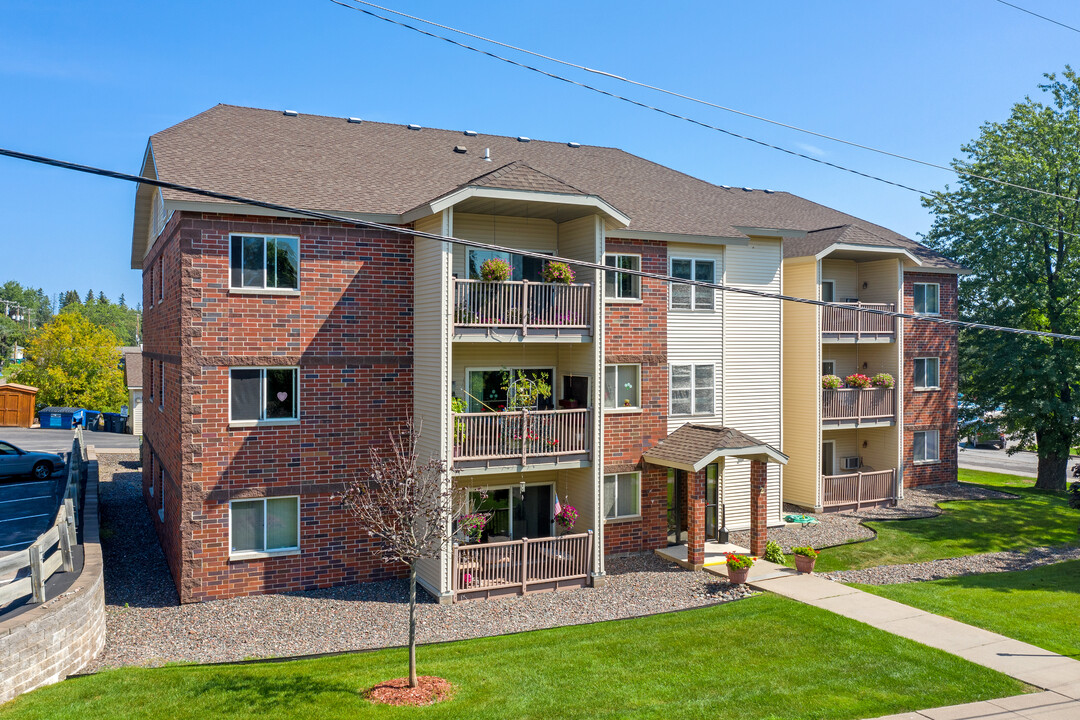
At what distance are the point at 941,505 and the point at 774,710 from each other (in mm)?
18643

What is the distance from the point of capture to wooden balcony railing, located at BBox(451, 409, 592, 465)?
15.9m

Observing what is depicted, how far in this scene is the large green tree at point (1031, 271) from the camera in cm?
2869

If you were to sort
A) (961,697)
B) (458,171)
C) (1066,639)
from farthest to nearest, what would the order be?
(458,171) → (1066,639) → (961,697)

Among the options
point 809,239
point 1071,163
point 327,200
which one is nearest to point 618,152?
point 809,239

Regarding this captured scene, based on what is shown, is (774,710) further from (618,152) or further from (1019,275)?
(1019,275)

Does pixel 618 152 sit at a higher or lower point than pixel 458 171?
higher

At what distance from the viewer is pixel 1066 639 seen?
13.4m

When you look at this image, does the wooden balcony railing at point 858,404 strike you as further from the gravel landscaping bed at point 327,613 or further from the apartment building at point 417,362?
the gravel landscaping bed at point 327,613

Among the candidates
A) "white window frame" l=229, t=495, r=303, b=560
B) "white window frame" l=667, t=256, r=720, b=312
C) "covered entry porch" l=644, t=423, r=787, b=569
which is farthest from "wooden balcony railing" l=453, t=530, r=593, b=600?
"white window frame" l=667, t=256, r=720, b=312

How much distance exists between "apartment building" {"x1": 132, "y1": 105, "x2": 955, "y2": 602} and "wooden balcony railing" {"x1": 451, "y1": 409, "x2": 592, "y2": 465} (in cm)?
5

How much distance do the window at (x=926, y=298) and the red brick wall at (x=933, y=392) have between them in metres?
0.21

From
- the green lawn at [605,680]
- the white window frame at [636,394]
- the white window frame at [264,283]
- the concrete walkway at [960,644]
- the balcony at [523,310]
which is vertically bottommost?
the concrete walkway at [960,644]

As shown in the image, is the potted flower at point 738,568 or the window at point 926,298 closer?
the potted flower at point 738,568

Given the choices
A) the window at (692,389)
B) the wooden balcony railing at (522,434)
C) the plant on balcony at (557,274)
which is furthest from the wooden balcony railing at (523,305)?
the window at (692,389)
